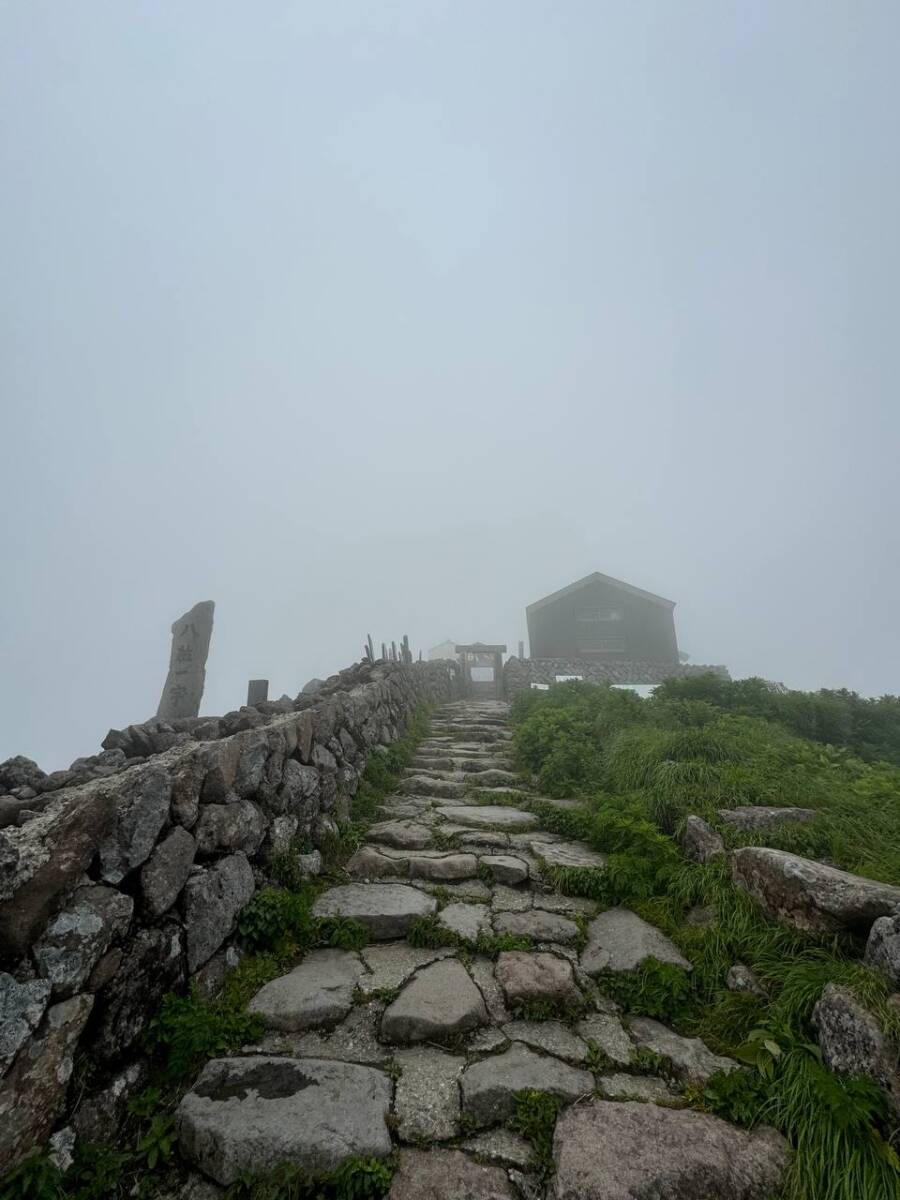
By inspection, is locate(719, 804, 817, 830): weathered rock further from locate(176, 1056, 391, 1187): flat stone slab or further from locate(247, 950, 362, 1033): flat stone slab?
locate(176, 1056, 391, 1187): flat stone slab

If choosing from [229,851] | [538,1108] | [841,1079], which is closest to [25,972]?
[229,851]

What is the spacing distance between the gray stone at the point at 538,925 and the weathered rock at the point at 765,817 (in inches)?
70.5

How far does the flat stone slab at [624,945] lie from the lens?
368 centimetres

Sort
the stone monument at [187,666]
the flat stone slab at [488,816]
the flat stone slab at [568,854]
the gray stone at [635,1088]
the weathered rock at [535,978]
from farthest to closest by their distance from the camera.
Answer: the stone monument at [187,666]
the flat stone slab at [488,816]
the flat stone slab at [568,854]
the weathered rock at [535,978]
the gray stone at [635,1088]

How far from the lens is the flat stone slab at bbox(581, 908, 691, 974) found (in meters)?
3.68

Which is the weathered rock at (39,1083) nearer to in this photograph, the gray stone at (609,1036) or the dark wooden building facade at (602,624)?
the gray stone at (609,1036)

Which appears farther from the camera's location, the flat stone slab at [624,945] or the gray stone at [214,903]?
the flat stone slab at [624,945]

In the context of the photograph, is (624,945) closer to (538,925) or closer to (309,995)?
(538,925)

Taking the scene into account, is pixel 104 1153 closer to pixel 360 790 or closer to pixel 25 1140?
pixel 25 1140

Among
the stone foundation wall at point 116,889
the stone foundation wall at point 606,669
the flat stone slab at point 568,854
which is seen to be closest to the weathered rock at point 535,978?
the flat stone slab at point 568,854

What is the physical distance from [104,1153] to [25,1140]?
1.25 ft

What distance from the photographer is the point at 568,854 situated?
5297 millimetres

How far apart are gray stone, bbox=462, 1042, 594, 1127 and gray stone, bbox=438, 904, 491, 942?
104 centimetres

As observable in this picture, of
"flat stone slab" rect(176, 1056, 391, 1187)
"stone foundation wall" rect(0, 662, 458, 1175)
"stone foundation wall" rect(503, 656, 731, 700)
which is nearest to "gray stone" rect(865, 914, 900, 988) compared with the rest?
"flat stone slab" rect(176, 1056, 391, 1187)
